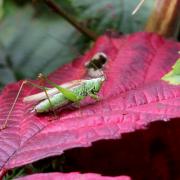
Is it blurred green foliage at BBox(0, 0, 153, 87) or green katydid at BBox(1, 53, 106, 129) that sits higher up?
blurred green foliage at BBox(0, 0, 153, 87)

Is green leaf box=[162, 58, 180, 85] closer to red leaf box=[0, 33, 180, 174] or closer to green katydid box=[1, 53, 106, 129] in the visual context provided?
red leaf box=[0, 33, 180, 174]

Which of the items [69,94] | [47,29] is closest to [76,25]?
[47,29]

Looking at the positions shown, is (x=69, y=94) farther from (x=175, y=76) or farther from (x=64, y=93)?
(x=175, y=76)

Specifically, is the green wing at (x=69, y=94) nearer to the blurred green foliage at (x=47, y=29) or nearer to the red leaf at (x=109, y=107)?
the red leaf at (x=109, y=107)

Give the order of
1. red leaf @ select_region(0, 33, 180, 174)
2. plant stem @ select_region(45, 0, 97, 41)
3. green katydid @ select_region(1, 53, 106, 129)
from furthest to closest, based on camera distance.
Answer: plant stem @ select_region(45, 0, 97, 41)
green katydid @ select_region(1, 53, 106, 129)
red leaf @ select_region(0, 33, 180, 174)

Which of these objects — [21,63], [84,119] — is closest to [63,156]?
[84,119]

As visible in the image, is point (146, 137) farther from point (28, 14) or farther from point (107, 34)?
point (28, 14)

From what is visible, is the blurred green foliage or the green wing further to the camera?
the blurred green foliage

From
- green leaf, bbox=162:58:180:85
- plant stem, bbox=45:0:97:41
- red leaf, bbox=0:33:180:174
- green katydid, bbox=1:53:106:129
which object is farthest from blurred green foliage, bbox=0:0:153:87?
green leaf, bbox=162:58:180:85
